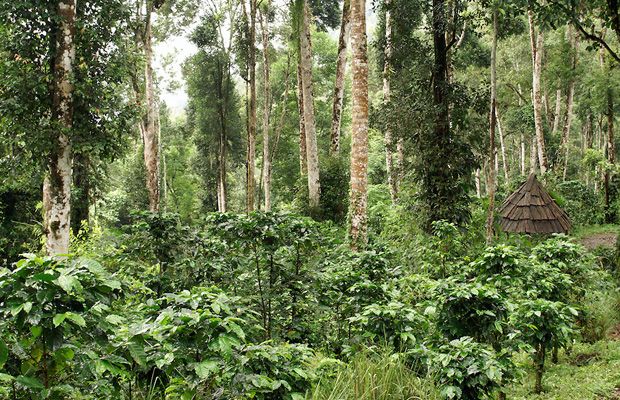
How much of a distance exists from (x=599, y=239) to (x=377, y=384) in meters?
17.3

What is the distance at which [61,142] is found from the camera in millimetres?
8148

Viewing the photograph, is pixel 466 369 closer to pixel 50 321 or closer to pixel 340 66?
pixel 50 321

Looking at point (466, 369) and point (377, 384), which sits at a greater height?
point (466, 369)

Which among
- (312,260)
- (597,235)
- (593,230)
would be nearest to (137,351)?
(312,260)

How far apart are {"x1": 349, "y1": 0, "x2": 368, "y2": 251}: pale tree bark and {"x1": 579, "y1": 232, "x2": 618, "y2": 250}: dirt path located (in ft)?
38.5

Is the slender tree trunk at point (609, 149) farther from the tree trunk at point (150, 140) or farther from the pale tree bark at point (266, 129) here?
the tree trunk at point (150, 140)

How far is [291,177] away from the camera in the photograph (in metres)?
26.8

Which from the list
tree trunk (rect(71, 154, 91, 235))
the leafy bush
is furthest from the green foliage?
tree trunk (rect(71, 154, 91, 235))

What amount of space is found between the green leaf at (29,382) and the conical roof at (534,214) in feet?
40.6

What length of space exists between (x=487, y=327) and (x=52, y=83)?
800 cm

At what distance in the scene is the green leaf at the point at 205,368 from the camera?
2.41m

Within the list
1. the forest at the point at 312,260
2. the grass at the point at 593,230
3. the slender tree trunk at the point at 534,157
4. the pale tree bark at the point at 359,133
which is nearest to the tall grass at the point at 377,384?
the forest at the point at 312,260

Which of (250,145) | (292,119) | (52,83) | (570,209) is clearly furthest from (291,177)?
(52,83)

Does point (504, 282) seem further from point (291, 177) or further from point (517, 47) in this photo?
point (517, 47)
